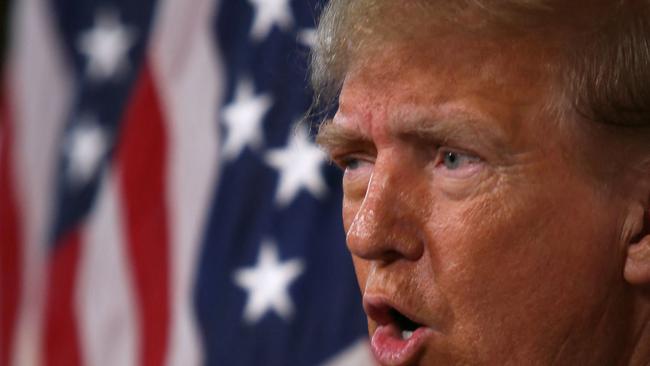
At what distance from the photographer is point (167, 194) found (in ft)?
8.70

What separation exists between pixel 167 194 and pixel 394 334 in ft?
4.92

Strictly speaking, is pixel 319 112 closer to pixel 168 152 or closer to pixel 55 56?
pixel 168 152

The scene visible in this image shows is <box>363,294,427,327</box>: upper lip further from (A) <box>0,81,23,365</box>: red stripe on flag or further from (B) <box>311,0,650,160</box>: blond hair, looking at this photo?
(A) <box>0,81,23,365</box>: red stripe on flag

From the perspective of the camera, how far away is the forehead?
3.75 feet

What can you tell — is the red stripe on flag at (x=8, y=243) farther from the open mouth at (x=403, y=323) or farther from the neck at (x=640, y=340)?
the neck at (x=640, y=340)

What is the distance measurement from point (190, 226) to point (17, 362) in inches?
27.3

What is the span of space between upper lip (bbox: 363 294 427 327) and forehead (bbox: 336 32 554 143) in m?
0.18

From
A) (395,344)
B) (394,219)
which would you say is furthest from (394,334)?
(394,219)

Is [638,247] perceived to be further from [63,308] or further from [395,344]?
[63,308]

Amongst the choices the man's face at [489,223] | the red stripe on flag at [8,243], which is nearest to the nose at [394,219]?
the man's face at [489,223]

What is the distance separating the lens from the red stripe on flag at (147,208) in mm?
2611

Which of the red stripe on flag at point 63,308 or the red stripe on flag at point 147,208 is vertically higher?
the red stripe on flag at point 147,208

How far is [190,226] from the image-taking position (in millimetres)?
2568

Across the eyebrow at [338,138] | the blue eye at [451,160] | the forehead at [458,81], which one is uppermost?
the forehead at [458,81]
